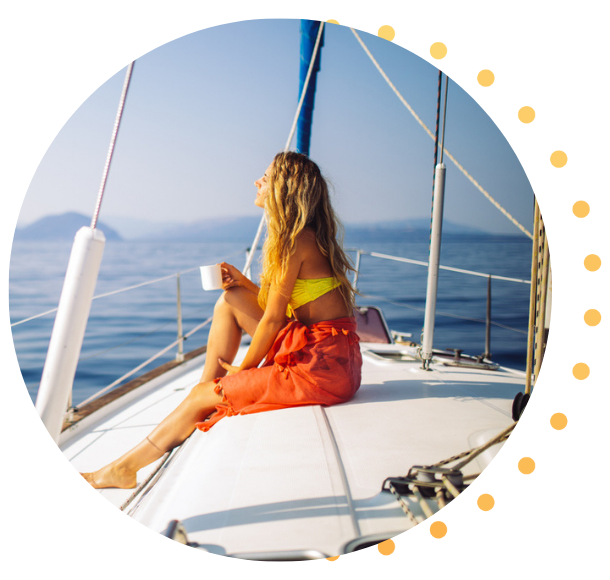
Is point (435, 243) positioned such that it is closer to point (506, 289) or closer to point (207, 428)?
point (207, 428)

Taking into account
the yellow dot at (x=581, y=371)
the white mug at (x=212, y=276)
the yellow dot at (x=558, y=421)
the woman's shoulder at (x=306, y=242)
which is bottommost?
the yellow dot at (x=558, y=421)

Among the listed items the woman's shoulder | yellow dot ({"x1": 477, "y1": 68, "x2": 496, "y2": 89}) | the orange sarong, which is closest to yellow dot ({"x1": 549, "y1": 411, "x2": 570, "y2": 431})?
yellow dot ({"x1": 477, "y1": 68, "x2": 496, "y2": 89})

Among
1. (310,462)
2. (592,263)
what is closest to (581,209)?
(592,263)

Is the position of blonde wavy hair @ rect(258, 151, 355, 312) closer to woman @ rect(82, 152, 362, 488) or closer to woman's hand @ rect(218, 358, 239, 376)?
woman @ rect(82, 152, 362, 488)

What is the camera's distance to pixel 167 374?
7.10ft

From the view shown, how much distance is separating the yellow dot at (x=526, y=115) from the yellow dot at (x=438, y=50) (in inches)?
6.3

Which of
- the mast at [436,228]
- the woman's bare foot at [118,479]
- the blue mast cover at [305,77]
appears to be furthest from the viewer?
the blue mast cover at [305,77]

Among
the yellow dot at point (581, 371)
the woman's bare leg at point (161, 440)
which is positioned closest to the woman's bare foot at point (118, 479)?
the woman's bare leg at point (161, 440)

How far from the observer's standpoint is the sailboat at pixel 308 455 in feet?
2.16

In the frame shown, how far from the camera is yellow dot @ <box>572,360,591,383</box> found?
643 mm

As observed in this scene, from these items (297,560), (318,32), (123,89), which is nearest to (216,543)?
(297,560)

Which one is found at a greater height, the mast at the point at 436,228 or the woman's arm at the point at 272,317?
the mast at the point at 436,228

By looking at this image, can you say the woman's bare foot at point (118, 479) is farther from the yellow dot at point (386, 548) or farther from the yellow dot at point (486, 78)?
the yellow dot at point (486, 78)

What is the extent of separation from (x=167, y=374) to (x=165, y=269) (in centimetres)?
616
